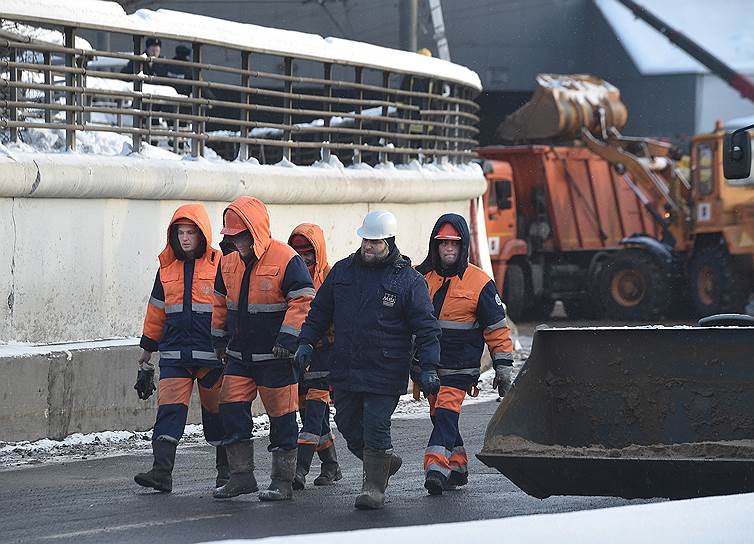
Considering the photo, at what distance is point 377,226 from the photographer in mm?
9711

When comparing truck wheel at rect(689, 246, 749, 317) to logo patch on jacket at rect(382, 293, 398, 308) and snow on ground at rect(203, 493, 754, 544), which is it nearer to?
logo patch on jacket at rect(382, 293, 398, 308)

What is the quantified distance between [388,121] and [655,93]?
75.8 ft

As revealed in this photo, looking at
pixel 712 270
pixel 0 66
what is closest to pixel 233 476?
pixel 0 66

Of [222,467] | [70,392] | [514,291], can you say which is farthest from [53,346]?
[514,291]

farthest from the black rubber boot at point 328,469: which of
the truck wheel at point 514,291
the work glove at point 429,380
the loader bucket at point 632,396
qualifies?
the truck wheel at point 514,291

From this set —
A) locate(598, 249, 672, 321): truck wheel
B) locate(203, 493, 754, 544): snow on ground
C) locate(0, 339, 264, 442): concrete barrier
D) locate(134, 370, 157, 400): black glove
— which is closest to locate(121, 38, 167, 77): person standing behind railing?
locate(0, 339, 264, 442): concrete barrier

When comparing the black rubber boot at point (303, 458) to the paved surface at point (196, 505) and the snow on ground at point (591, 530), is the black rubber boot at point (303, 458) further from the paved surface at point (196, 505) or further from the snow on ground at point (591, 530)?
the snow on ground at point (591, 530)

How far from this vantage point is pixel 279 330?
1004cm

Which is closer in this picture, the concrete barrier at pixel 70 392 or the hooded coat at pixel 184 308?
the hooded coat at pixel 184 308

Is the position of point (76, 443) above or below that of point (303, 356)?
below

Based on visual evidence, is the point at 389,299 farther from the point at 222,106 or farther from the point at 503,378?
the point at 222,106

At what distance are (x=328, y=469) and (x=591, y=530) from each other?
17.1 ft

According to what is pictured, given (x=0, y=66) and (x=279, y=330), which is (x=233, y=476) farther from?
(x=0, y=66)

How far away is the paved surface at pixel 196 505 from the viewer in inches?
342
